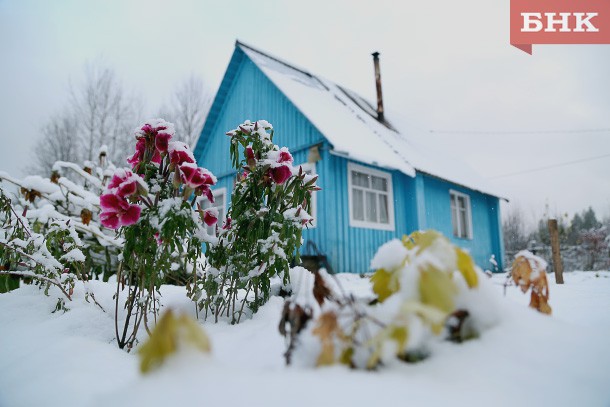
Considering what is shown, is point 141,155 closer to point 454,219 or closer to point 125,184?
point 125,184

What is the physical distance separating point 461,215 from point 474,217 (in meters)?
0.81

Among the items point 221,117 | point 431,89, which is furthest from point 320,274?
point 431,89

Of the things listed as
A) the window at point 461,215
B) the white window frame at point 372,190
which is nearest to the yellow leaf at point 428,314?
the white window frame at point 372,190

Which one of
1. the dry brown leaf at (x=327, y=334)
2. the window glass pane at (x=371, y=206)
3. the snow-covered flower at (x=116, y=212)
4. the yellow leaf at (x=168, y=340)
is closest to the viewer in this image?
the yellow leaf at (x=168, y=340)

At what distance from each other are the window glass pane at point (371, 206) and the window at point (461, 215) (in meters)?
3.44

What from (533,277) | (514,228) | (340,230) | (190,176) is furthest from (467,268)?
→ (514,228)

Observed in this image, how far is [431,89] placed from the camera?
3575cm

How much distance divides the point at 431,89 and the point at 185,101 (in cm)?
2522

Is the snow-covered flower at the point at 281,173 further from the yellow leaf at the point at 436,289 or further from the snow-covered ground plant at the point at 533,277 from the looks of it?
the yellow leaf at the point at 436,289

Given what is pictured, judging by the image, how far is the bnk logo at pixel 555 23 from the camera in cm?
650

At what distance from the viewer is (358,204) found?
8172 mm

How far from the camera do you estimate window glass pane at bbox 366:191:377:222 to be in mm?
8320

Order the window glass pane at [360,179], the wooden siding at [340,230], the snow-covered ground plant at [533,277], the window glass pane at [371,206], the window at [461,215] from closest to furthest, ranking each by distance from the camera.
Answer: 1. the snow-covered ground plant at [533,277]
2. the wooden siding at [340,230]
3. the window glass pane at [360,179]
4. the window glass pane at [371,206]
5. the window at [461,215]

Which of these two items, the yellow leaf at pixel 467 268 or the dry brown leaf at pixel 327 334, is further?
the yellow leaf at pixel 467 268
